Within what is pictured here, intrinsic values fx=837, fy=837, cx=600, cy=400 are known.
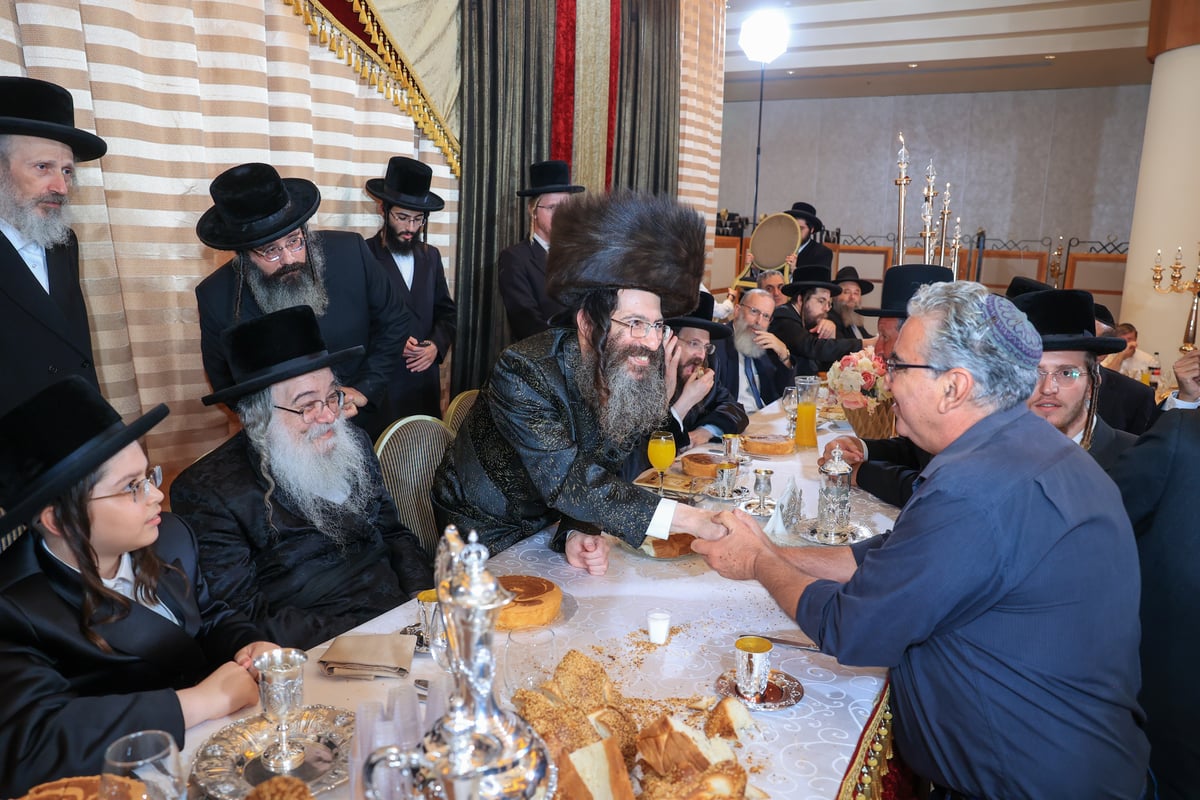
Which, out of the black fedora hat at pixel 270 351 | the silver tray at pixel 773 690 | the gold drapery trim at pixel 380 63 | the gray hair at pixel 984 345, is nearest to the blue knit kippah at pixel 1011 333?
the gray hair at pixel 984 345

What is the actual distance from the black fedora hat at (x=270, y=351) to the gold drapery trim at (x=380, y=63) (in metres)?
2.29

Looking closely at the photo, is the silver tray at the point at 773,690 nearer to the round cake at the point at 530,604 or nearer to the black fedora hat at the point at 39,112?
the round cake at the point at 530,604

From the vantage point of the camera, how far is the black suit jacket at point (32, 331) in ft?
9.71

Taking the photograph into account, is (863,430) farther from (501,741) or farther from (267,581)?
(501,741)

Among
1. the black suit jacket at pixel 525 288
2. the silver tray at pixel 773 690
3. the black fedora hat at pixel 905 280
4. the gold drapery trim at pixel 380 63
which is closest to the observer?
the silver tray at pixel 773 690

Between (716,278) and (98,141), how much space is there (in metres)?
9.07

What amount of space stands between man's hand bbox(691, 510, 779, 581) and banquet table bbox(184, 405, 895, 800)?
9 centimetres

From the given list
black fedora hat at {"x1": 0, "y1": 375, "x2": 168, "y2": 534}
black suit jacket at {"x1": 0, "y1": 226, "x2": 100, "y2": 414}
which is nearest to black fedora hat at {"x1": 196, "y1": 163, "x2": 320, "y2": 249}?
black suit jacket at {"x1": 0, "y1": 226, "x2": 100, "y2": 414}

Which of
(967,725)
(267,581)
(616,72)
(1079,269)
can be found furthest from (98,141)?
(1079,269)

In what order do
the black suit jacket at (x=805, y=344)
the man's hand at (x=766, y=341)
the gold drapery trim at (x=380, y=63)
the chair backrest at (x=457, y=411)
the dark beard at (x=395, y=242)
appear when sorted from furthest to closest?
the black suit jacket at (x=805, y=344)
the man's hand at (x=766, y=341)
the dark beard at (x=395, y=242)
the gold drapery trim at (x=380, y=63)
the chair backrest at (x=457, y=411)

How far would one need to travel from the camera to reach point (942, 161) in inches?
563

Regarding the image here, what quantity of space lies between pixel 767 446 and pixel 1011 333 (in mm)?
1934

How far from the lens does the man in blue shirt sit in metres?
1.67

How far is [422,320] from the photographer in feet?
15.8
